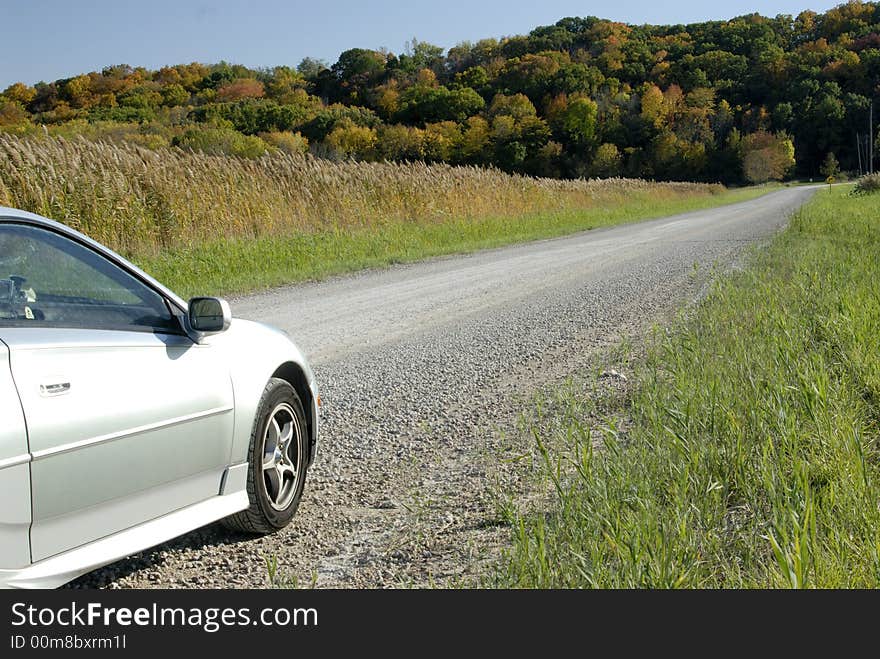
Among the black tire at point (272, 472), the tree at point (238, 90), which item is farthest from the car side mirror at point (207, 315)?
the tree at point (238, 90)

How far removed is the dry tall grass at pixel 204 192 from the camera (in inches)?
506

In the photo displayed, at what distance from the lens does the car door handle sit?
2.46 meters

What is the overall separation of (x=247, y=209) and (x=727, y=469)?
13993 millimetres

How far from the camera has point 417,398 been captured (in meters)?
6.16

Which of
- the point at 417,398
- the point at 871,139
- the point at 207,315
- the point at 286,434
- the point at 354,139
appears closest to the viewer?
the point at 207,315

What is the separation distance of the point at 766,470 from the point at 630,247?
50.7 ft

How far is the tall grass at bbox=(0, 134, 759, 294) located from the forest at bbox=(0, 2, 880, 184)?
148ft

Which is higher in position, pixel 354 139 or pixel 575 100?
pixel 575 100

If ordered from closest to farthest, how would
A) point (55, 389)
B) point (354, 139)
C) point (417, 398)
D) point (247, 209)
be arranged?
point (55, 389)
point (417, 398)
point (247, 209)
point (354, 139)

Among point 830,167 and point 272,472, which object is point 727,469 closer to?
point 272,472

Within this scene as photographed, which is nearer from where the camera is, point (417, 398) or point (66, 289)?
point (66, 289)

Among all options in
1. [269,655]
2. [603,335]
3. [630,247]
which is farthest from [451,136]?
[269,655]

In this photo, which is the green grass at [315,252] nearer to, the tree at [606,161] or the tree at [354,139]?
the tree at [354,139]

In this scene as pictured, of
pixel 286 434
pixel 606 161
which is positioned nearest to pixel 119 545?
pixel 286 434
